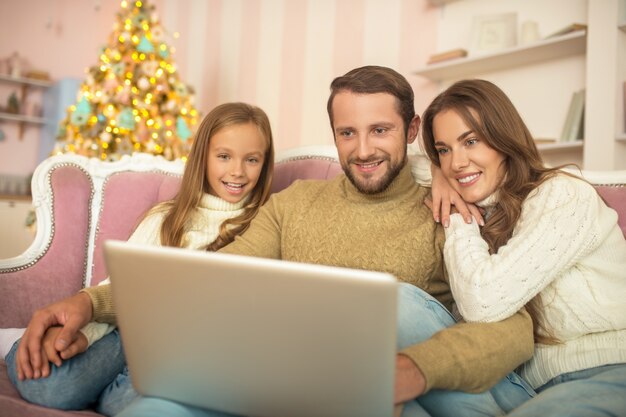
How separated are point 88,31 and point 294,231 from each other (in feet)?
16.0

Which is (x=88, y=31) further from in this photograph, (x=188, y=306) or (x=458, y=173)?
(x=188, y=306)

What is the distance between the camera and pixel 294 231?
150cm

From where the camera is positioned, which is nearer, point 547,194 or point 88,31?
point 547,194

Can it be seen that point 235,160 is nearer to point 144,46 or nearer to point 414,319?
point 414,319

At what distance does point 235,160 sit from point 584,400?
3.74ft

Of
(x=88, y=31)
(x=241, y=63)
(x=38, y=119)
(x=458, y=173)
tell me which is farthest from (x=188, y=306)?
(x=88, y=31)

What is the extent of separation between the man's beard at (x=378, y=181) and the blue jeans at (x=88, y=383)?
0.68 m

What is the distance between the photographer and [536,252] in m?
1.07

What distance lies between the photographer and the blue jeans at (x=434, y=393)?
37.5 inches

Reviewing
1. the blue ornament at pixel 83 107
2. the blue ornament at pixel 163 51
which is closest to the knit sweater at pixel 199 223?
the blue ornament at pixel 83 107

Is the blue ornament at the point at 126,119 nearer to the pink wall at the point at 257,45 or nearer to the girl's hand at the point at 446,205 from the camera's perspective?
the pink wall at the point at 257,45

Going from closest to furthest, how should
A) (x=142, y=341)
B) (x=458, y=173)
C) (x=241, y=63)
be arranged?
(x=142, y=341)
(x=458, y=173)
(x=241, y=63)

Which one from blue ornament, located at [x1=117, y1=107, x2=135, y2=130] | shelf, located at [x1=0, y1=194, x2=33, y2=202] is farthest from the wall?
shelf, located at [x1=0, y1=194, x2=33, y2=202]

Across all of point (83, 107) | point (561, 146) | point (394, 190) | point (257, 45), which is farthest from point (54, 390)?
point (257, 45)
